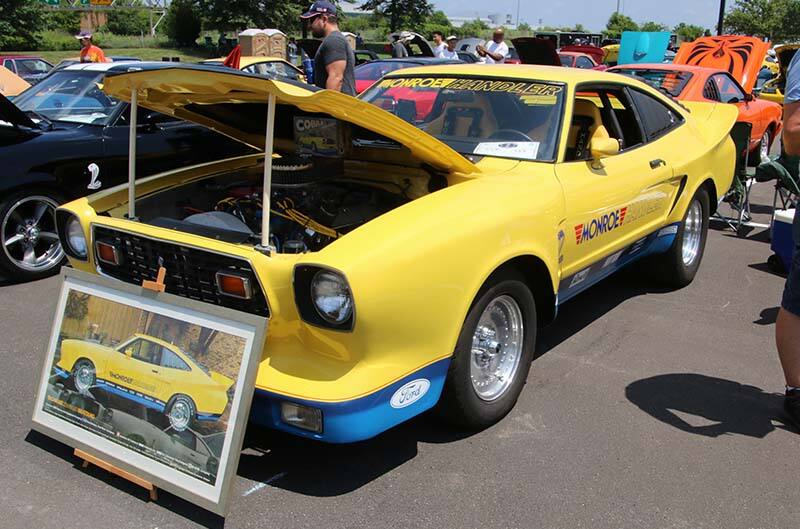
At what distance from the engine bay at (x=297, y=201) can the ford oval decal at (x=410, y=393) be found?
839mm

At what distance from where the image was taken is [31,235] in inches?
211

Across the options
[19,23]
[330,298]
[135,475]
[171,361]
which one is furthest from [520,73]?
[19,23]

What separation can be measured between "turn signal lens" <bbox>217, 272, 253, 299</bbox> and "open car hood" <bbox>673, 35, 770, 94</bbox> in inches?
425

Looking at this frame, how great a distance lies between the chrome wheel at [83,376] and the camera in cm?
276

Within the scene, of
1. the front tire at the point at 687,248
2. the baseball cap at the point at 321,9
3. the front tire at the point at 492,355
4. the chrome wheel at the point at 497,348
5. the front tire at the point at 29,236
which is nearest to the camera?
the front tire at the point at 492,355

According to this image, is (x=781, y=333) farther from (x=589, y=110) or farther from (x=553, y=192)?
(x=589, y=110)

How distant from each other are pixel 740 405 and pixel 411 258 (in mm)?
2113

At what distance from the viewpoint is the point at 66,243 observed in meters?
3.30

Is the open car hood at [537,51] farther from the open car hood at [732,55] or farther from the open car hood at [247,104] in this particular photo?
the open car hood at [247,104]

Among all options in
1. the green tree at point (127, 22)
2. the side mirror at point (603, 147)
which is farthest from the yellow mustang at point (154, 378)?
the green tree at point (127, 22)

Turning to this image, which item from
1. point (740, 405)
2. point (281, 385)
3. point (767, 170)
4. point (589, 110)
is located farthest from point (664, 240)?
point (281, 385)

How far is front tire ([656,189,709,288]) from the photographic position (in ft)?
16.5

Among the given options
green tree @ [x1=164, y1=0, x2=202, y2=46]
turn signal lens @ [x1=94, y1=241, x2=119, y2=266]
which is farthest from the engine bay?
green tree @ [x1=164, y1=0, x2=202, y2=46]

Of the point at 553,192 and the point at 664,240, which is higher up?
the point at 553,192
